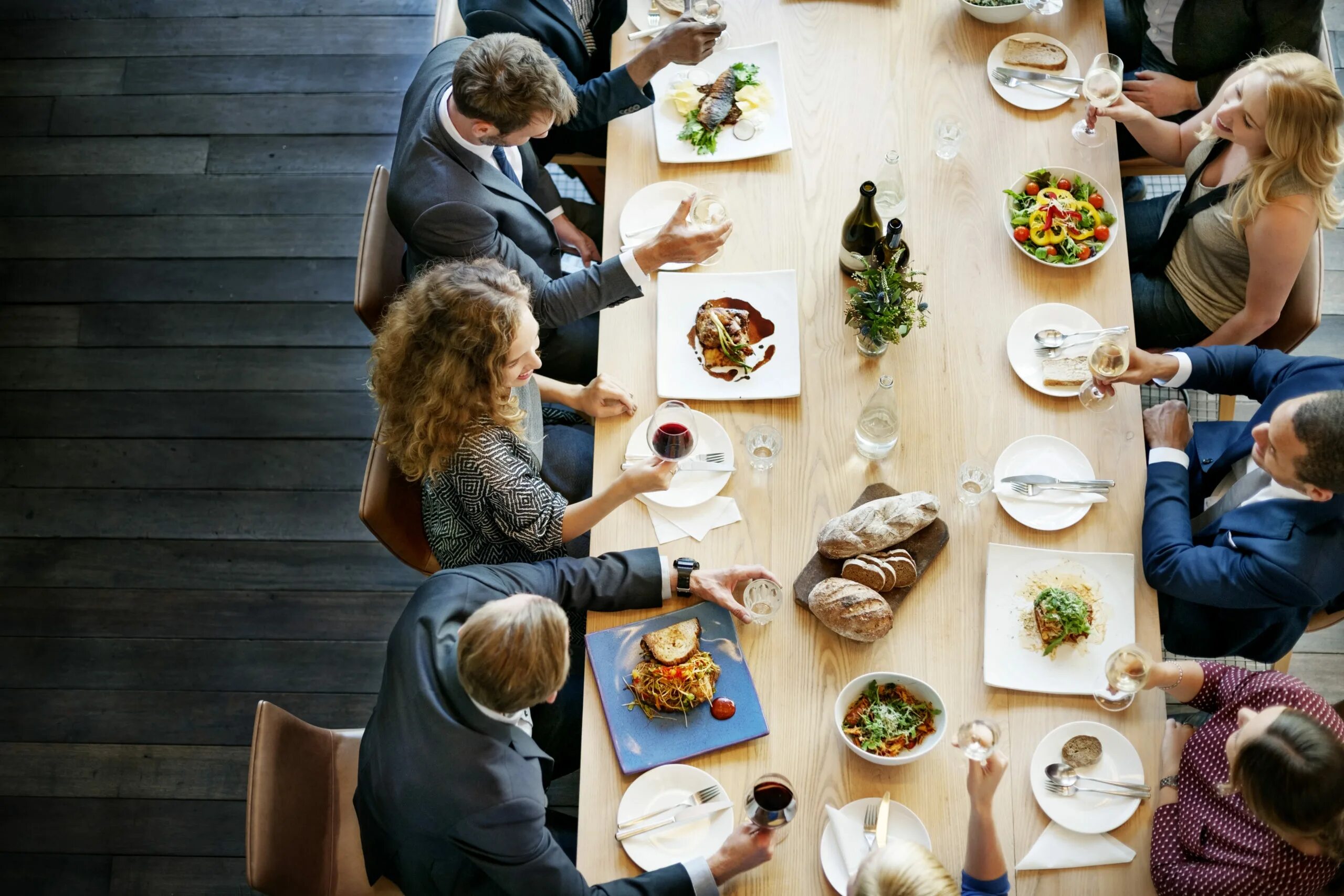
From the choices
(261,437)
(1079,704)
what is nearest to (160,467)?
(261,437)

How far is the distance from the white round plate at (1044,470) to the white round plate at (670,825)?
0.86 metres

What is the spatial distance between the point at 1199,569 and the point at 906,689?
0.64 m

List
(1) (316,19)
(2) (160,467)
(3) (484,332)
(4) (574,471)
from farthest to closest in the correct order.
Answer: (1) (316,19) < (2) (160,467) < (4) (574,471) < (3) (484,332)

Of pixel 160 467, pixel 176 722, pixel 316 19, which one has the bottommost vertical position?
pixel 176 722

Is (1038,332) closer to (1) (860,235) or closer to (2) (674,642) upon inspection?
(1) (860,235)

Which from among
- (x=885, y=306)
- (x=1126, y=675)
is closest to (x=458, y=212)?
(x=885, y=306)

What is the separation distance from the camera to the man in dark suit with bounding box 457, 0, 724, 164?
2643mm

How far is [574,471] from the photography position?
8.71ft

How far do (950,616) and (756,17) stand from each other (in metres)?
1.70

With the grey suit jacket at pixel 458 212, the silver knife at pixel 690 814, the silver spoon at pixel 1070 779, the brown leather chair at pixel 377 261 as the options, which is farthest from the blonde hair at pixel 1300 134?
the brown leather chair at pixel 377 261

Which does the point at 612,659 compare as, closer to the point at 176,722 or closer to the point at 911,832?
the point at 911,832

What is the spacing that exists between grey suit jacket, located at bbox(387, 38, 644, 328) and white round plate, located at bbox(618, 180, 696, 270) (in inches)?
5.6

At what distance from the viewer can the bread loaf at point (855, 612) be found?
6.60 feet

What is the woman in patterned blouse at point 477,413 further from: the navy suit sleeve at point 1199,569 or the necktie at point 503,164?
the navy suit sleeve at point 1199,569
